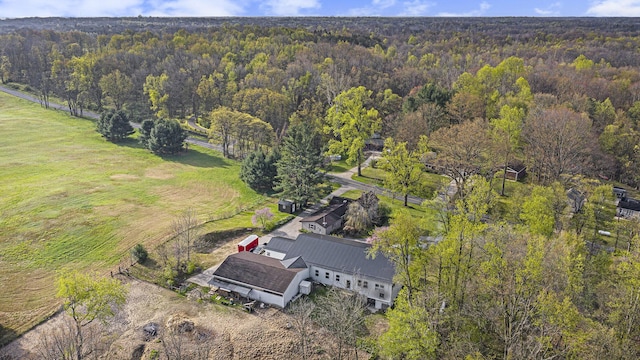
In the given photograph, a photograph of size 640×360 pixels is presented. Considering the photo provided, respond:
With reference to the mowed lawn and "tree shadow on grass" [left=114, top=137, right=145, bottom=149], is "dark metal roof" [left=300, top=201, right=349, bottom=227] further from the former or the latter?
"tree shadow on grass" [left=114, top=137, right=145, bottom=149]

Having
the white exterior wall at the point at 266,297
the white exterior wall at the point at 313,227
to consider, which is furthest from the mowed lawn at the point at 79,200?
the white exterior wall at the point at 266,297

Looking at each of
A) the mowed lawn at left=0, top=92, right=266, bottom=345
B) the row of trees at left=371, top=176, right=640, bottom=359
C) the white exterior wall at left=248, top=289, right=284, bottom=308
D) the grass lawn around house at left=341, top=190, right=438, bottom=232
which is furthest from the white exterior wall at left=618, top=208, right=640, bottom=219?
the mowed lawn at left=0, top=92, right=266, bottom=345

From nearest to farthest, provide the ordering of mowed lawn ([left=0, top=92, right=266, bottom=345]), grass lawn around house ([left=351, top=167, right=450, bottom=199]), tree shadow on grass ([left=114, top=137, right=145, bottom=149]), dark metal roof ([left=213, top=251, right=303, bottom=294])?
dark metal roof ([left=213, top=251, right=303, bottom=294]) < mowed lawn ([left=0, top=92, right=266, bottom=345]) < grass lawn around house ([left=351, top=167, right=450, bottom=199]) < tree shadow on grass ([left=114, top=137, right=145, bottom=149])

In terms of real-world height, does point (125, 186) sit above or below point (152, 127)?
below

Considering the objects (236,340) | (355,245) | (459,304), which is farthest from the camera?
(355,245)

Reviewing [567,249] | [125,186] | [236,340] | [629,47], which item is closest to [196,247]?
[236,340]

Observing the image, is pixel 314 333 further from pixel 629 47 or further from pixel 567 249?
pixel 629 47
